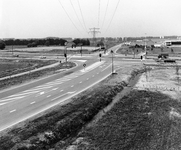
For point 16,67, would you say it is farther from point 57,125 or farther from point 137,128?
point 137,128

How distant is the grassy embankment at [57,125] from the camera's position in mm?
11594

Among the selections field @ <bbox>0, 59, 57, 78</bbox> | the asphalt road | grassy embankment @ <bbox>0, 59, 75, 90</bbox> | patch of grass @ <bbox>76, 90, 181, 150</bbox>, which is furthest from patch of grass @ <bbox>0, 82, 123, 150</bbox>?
field @ <bbox>0, 59, 57, 78</bbox>

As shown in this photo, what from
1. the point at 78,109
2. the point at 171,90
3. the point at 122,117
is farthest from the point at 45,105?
the point at 171,90

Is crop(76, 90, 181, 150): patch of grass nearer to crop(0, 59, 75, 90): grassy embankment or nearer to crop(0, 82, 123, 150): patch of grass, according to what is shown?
crop(0, 82, 123, 150): patch of grass

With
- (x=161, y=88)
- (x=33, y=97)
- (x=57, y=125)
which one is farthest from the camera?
(x=161, y=88)

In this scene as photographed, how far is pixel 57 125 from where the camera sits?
13.9 m

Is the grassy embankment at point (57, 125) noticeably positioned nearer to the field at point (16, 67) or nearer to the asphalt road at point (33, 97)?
the asphalt road at point (33, 97)

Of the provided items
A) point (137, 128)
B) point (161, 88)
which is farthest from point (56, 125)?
point (161, 88)

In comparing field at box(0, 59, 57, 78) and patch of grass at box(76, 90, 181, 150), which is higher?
field at box(0, 59, 57, 78)

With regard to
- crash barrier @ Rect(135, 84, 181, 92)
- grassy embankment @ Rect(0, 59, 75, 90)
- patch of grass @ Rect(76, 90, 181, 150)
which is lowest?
patch of grass @ Rect(76, 90, 181, 150)

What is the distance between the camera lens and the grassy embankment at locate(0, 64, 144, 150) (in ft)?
38.0

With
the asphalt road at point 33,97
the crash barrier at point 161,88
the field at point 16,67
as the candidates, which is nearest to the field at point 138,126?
the crash barrier at point 161,88

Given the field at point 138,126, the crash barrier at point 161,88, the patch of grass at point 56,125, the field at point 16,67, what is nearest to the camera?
the patch of grass at point 56,125

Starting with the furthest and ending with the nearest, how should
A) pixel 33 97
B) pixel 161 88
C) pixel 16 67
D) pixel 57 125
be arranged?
pixel 16 67, pixel 161 88, pixel 33 97, pixel 57 125
